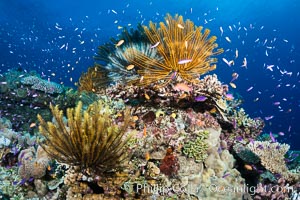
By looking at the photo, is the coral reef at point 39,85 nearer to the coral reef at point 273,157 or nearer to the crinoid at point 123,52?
the crinoid at point 123,52

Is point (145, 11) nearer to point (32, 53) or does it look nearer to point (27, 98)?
point (32, 53)

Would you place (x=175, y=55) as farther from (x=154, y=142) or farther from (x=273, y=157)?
(x=273, y=157)

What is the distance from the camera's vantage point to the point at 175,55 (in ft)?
17.8

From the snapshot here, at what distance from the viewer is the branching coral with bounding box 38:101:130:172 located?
10.9 feet

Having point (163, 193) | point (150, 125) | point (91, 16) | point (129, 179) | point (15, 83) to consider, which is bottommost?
point (163, 193)

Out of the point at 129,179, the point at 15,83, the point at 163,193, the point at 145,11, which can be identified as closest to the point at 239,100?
the point at 163,193

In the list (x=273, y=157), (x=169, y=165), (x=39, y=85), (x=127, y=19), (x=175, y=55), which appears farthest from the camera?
(x=127, y=19)

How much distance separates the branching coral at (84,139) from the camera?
3.34m

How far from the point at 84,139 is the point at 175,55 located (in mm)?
3046

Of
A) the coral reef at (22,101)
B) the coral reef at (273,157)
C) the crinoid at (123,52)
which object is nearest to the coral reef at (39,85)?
the coral reef at (22,101)

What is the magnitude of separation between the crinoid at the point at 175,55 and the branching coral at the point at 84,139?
7.54 feet

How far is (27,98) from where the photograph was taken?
10094mm

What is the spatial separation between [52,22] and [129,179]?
2380 inches

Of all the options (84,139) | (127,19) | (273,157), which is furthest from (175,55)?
(127,19)
